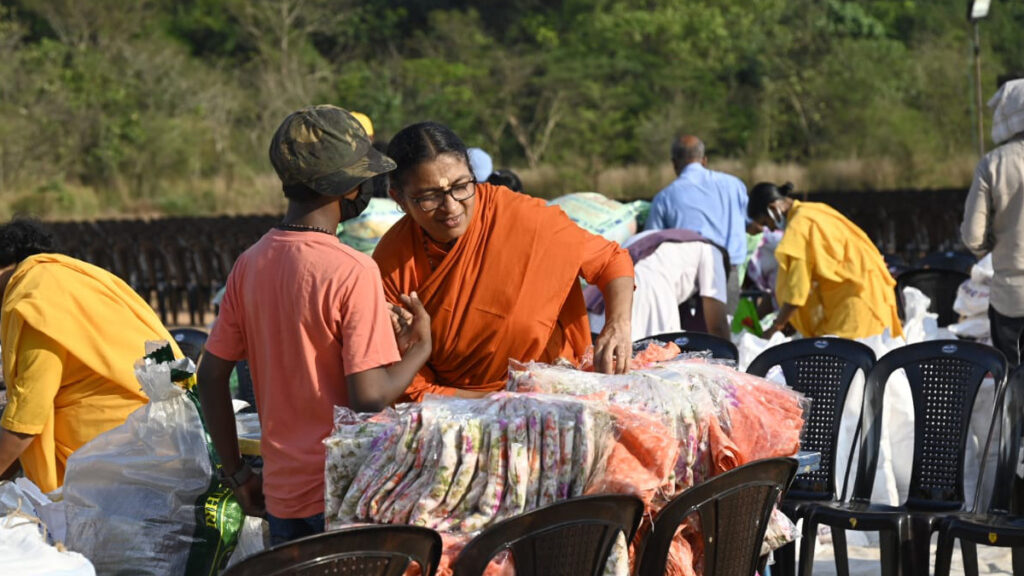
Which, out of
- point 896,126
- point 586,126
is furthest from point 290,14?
point 896,126

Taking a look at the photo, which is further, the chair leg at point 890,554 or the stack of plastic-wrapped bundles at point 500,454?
the chair leg at point 890,554

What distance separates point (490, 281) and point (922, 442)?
79.6 inches

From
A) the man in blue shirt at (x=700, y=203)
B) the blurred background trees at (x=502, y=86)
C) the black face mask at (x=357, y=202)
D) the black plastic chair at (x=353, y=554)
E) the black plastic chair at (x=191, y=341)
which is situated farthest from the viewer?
the blurred background trees at (x=502, y=86)

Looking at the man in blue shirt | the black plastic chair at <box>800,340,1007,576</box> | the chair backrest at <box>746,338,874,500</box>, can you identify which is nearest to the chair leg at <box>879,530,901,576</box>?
the black plastic chair at <box>800,340,1007,576</box>

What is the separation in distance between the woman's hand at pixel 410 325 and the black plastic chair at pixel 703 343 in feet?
6.34

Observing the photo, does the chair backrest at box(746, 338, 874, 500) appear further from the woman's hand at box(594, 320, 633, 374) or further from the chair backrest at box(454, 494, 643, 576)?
the chair backrest at box(454, 494, 643, 576)

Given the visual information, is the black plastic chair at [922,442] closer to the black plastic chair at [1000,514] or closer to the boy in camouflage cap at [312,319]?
the black plastic chair at [1000,514]

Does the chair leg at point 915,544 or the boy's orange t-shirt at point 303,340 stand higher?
the boy's orange t-shirt at point 303,340

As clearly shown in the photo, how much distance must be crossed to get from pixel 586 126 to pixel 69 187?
1462 cm

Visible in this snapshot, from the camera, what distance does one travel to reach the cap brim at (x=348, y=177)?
102 inches

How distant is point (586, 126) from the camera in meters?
40.0

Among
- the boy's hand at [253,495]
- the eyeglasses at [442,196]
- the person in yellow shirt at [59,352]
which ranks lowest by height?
the boy's hand at [253,495]

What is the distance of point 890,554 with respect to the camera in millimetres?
4008

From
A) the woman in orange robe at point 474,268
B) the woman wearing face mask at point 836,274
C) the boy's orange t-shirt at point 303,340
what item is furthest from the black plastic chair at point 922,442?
the boy's orange t-shirt at point 303,340
